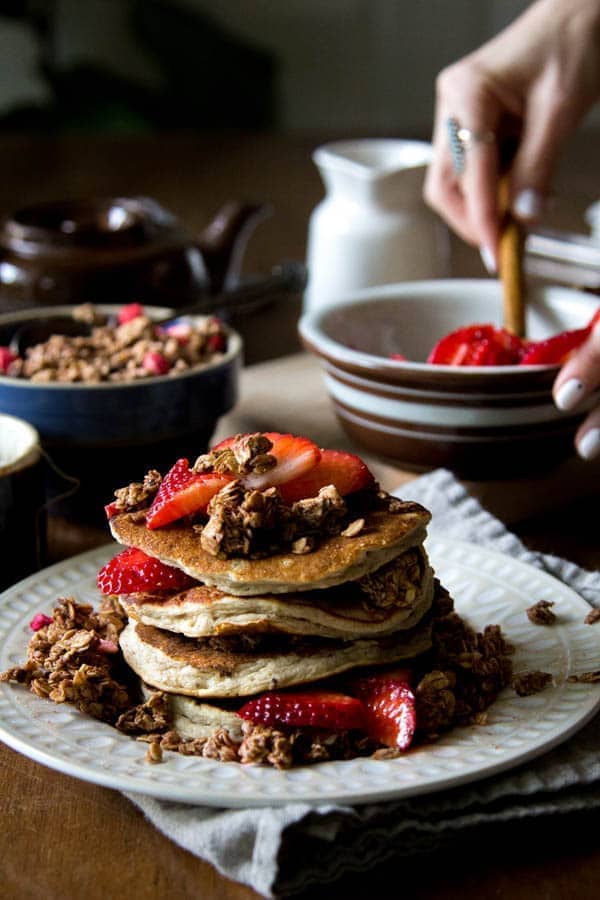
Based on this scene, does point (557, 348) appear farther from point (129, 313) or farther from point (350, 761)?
point (350, 761)

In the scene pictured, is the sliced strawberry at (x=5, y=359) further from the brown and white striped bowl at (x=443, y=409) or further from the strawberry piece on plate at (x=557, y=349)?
the strawberry piece on plate at (x=557, y=349)

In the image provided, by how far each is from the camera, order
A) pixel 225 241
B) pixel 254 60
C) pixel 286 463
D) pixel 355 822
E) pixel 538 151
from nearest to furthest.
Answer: pixel 355 822 < pixel 286 463 < pixel 538 151 < pixel 225 241 < pixel 254 60

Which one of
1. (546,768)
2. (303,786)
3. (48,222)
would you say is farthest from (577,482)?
(48,222)

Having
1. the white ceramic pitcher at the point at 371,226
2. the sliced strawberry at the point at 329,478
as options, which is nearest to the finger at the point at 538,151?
the white ceramic pitcher at the point at 371,226

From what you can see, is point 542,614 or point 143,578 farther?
point 542,614

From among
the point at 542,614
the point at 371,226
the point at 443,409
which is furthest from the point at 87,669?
the point at 371,226

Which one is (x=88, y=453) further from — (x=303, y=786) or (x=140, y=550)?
(x=303, y=786)
